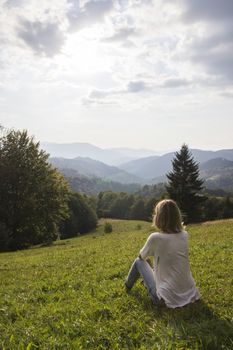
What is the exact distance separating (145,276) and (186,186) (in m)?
52.1

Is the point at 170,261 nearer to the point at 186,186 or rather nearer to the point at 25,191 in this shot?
the point at 25,191

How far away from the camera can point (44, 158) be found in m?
44.1

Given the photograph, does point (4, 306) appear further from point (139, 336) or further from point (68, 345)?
point (139, 336)

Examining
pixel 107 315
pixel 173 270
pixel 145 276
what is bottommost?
pixel 107 315

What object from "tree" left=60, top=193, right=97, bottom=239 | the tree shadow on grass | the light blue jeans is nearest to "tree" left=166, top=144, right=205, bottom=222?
"tree" left=60, top=193, right=97, bottom=239

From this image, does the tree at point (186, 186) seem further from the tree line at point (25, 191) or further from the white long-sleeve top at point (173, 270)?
the white long-sleeve top at point (173, 270)

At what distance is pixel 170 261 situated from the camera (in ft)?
26.1

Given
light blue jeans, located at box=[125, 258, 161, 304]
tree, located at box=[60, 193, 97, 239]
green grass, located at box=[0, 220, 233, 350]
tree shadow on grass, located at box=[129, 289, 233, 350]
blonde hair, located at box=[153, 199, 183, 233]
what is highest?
blonde hair, located at box=[153, 199, 183, 233]

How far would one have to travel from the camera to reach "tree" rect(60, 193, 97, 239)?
94500 millimetres

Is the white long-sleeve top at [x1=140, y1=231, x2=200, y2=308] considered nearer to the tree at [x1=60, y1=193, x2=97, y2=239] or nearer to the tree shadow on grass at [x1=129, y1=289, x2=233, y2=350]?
the tree shadow on grass at [x1=129, y1=289, x2=233, y2=350]

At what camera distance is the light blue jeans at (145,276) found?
821cm

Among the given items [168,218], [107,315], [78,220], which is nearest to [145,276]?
[107,315]

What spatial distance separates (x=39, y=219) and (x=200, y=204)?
29.0 m

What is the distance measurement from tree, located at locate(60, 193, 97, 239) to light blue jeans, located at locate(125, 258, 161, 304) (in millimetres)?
85246
